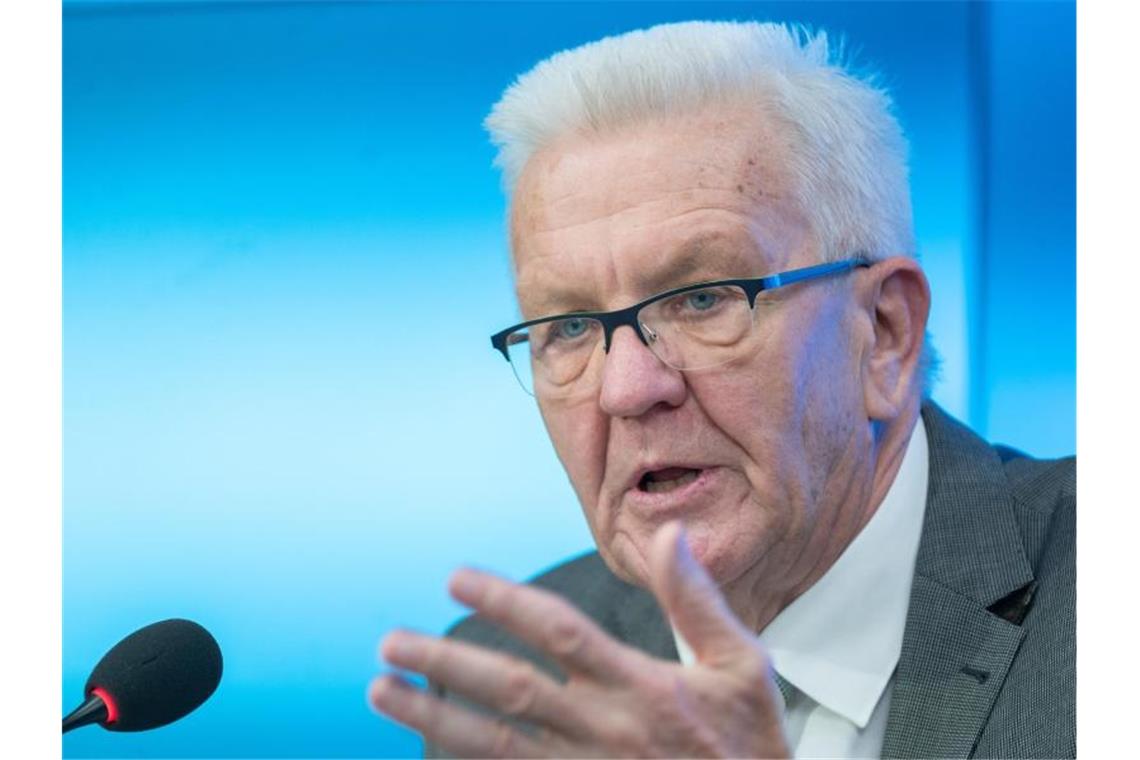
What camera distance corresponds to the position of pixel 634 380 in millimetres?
1548

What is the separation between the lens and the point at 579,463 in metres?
1.67

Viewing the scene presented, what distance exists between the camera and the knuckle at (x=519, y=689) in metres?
0.96

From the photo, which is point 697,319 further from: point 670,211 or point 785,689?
point 785,689

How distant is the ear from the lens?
1696mm

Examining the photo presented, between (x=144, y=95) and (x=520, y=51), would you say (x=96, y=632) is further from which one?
(x=520, y=51)

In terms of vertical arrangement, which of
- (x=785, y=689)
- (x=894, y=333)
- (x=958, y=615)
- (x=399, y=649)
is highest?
(x=894, y=333)

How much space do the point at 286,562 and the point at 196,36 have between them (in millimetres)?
913

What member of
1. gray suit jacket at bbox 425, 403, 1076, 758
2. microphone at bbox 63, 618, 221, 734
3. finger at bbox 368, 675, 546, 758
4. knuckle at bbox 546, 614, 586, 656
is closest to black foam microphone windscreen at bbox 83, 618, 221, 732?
microphone at bbox 63, 618, 221, 734

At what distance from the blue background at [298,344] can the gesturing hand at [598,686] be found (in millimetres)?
1111

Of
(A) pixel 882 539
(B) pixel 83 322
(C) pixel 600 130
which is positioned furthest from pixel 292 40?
(A) pixel 882 539

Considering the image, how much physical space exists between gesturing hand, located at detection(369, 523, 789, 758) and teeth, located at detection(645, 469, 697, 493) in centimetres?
59

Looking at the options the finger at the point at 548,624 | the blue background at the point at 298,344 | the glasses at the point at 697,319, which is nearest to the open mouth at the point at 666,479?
the glasses at the point at 697,319

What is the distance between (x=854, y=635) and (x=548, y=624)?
0.86 metres

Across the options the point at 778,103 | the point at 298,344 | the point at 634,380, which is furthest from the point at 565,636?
the point at 298,344
